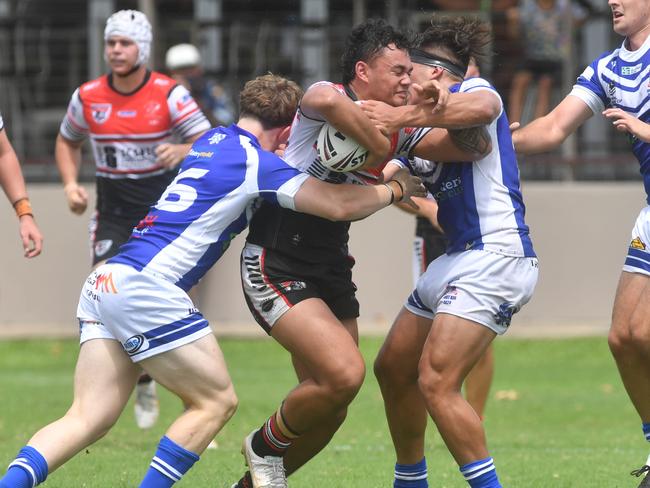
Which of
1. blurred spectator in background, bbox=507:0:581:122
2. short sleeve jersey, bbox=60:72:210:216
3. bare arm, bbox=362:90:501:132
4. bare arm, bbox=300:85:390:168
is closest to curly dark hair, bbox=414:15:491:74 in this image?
bare arm, bbox=362:90:501:132

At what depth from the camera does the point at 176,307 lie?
5.59 m

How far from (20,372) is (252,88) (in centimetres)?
816

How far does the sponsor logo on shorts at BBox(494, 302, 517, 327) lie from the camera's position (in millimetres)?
5941

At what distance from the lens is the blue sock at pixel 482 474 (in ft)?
19.0

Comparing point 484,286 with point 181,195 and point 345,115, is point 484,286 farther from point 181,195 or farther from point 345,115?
point 181,195

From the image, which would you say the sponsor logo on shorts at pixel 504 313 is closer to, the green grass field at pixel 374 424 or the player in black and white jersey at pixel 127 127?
the green grass field at pixel 374 424

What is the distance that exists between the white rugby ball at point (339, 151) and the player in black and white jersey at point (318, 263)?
0.06m

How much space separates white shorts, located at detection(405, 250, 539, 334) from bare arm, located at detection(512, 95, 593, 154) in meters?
0.88

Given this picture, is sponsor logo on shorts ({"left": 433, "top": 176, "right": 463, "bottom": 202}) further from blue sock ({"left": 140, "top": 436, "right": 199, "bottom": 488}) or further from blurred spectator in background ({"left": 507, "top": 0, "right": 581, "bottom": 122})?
blurred spectator in background ({"left": 507, "top": 0, "right": 581, "bottom": 122})

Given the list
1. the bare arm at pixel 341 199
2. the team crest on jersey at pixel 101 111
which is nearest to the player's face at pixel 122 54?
the team crest on jersey at pixel 101 111

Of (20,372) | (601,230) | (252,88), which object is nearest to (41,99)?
(20,372)

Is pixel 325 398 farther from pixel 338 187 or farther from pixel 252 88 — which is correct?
pixel 252 88

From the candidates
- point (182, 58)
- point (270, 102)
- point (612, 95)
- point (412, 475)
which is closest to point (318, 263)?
point (270, 102)

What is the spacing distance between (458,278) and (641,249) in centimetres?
120
